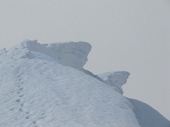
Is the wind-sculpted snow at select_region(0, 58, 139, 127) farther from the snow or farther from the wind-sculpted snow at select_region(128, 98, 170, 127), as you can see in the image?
the wind-sculpted snow at select_region(128, 98, 170, 127)

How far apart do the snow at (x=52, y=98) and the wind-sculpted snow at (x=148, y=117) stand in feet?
10.6

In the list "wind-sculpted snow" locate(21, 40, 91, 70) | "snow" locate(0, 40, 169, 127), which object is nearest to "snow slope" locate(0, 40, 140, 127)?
"snow" locate(0, 40, 169, 127)

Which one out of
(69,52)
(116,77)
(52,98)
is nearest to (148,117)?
(116,77)

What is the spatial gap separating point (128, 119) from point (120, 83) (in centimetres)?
513

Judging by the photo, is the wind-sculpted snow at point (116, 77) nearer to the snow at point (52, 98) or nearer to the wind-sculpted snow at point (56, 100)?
the snow at point (52, 98)

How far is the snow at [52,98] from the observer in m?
4.18

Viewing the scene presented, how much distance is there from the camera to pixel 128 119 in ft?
14.0

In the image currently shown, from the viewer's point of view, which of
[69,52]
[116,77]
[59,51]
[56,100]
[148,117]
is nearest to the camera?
[56,100]

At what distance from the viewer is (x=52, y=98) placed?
4.55 meters

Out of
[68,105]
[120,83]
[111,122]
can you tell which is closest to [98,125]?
[111,122]

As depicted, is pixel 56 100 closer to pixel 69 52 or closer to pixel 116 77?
pixel 69 52

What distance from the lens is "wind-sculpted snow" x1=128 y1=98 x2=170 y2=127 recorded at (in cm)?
834

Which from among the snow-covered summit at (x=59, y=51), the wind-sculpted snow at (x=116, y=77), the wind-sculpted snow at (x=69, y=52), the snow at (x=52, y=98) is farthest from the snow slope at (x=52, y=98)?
the wind-sculpted snow at (x=116, y=77)

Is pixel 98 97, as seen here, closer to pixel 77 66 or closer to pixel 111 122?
pixel 111 122
